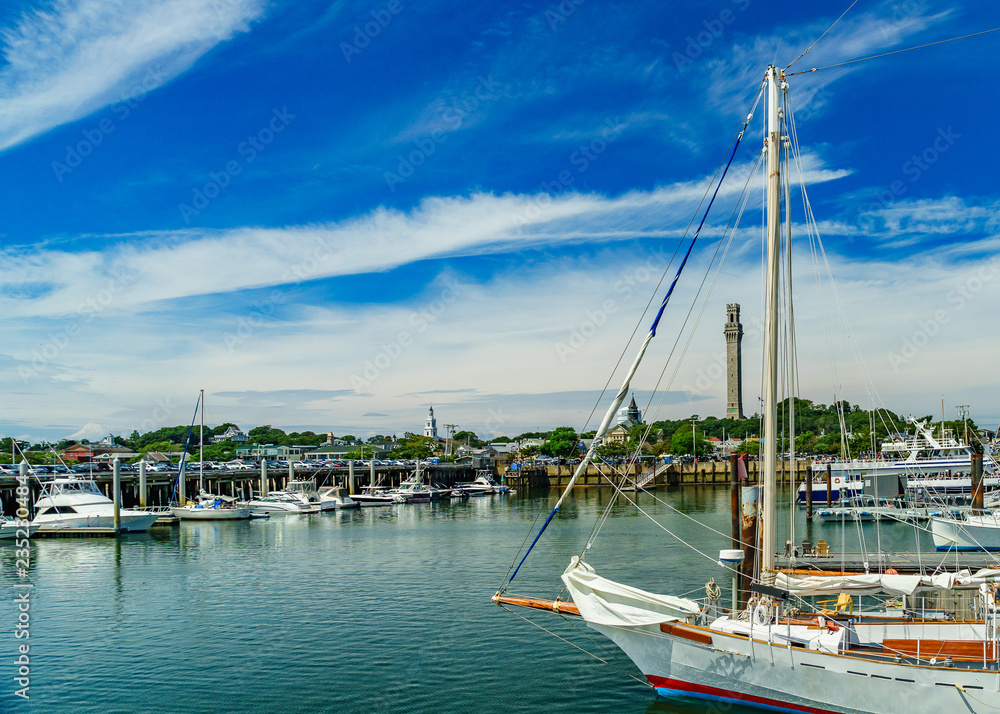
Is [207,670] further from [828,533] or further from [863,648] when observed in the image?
[828,533]

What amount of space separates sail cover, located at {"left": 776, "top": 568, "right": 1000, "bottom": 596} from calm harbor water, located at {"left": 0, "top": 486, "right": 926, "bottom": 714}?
4.87 m

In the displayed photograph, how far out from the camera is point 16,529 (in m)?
56.2

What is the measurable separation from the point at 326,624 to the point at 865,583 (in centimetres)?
2020

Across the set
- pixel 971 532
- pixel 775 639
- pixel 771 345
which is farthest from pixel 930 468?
pixel 775 639

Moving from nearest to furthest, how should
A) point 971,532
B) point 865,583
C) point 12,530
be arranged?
point 865,583 < point 971,532 < point 12,530

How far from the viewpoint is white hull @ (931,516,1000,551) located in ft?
144

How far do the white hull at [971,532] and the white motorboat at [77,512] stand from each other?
2394 inches

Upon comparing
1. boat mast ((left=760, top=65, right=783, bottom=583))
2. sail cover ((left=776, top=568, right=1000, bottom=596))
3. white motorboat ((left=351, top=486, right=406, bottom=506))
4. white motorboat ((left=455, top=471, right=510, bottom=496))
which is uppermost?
boat mast ((left=760, top=65, right=783, bottom=583))

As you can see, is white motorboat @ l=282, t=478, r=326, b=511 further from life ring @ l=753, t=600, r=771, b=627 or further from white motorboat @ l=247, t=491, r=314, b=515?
life ring @ l=753, t=600, r=771, b=627

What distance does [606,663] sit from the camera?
23.7 m

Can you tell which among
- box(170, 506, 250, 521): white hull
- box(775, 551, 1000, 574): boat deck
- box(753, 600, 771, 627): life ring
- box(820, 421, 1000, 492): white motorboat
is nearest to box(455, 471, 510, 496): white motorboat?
box(170, 506, 250, 521): white hull

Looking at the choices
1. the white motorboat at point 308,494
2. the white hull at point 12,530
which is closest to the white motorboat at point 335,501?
the white motorboat at point 308,494

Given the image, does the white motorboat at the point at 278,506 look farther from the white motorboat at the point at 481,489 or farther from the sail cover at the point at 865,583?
the sail cover at the point at 865,583

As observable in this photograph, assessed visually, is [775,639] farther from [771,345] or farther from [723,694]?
[771,345]
